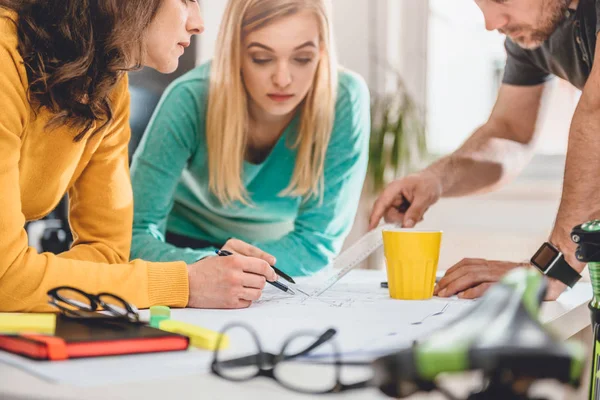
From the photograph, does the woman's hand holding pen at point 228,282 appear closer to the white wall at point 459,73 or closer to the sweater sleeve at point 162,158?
the sweater sleeve at point 162,158

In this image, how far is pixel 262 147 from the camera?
1.67m

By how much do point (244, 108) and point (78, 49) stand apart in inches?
22.1

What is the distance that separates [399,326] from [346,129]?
2.85ft

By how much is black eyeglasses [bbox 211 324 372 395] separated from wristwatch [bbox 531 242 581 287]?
498mm

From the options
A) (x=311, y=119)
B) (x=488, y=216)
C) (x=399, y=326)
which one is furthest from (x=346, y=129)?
(x=488, y=216)

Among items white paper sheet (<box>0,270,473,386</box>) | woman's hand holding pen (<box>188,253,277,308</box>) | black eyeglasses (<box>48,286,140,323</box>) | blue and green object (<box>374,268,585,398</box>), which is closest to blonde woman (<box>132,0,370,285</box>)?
white paper sheet (<box>0,270,473,386</box>)

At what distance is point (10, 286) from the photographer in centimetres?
91

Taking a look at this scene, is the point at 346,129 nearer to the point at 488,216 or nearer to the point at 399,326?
the point at 399,326

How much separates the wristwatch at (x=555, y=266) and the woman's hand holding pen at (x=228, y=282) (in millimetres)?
405

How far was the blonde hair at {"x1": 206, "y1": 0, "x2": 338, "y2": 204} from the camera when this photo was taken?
159 centimetres

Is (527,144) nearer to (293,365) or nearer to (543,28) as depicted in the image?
(543,28)

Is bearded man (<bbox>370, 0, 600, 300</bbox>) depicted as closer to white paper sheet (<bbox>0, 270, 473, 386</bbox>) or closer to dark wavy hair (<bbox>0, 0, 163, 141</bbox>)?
white paper sheet (<bbox>0, 270, 473, 386</bbox>)

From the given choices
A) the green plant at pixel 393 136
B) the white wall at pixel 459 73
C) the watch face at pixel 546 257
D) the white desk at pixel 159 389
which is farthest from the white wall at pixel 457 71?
the white desk at pixel 159 389

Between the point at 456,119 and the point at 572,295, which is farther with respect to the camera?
the point at 456,119
